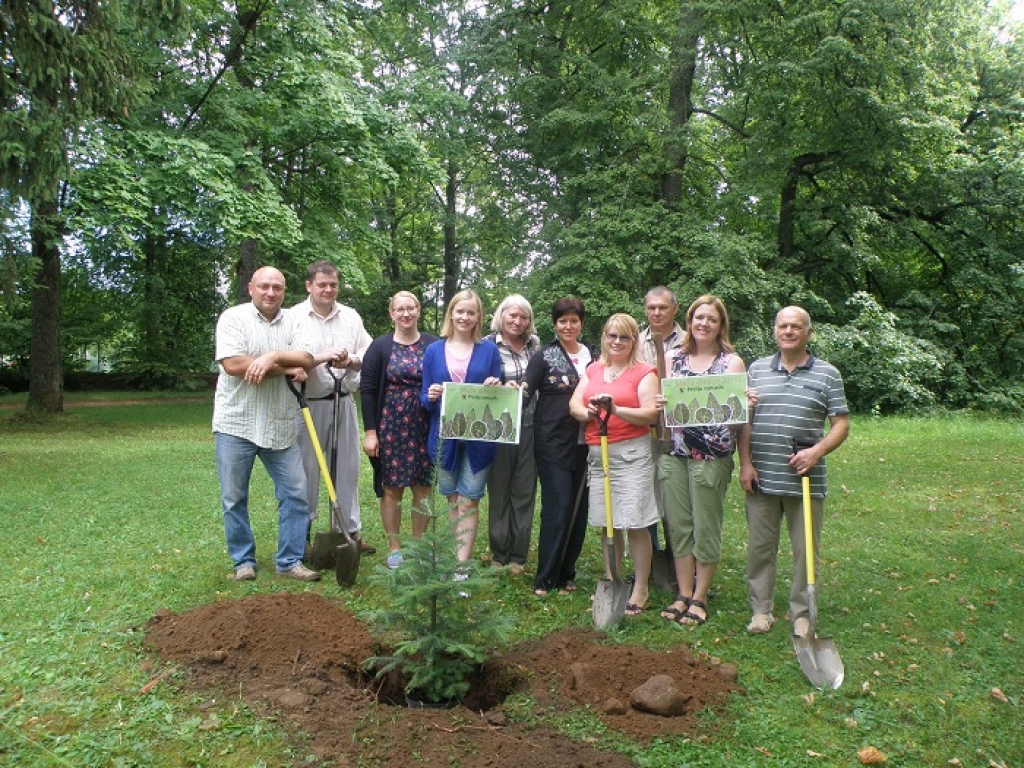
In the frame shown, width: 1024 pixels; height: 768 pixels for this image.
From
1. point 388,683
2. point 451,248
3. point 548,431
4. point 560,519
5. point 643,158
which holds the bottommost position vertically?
point 388,683

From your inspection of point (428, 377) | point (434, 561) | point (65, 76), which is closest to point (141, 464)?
point (65, 76)

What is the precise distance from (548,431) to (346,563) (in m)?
1.60

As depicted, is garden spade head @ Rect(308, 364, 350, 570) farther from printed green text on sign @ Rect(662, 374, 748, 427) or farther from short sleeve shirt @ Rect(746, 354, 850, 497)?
short sleeve shirt @ Rect(746, 354, 850, 497)

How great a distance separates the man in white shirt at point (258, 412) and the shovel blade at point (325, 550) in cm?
19

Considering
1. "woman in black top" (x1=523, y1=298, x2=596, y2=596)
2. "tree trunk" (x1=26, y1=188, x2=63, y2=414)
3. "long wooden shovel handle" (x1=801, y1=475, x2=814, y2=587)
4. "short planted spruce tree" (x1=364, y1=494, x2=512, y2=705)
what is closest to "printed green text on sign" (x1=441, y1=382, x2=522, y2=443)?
"woman in black top" (x1=523, y1=298, x2=596, y2=596)

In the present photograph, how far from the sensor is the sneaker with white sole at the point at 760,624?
15.5 ft

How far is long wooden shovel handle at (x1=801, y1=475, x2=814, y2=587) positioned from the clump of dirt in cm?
69

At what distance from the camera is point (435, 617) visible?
12.4ft

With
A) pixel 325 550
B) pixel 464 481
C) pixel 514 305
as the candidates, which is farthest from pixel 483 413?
pixel 325 550

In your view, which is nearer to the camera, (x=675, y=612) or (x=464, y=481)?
(x=675, y=612)

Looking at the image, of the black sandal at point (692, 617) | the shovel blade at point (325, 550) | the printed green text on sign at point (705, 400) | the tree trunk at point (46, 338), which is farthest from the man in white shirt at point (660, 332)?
the tree trunk at point (46, 338)

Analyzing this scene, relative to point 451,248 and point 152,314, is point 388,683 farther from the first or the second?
point 451,248

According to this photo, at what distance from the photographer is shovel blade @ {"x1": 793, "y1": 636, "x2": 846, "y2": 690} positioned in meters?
4.02

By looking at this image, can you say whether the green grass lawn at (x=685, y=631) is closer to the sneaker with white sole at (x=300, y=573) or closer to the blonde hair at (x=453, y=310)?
the sneaker with white sole at (x=300, y=573)
